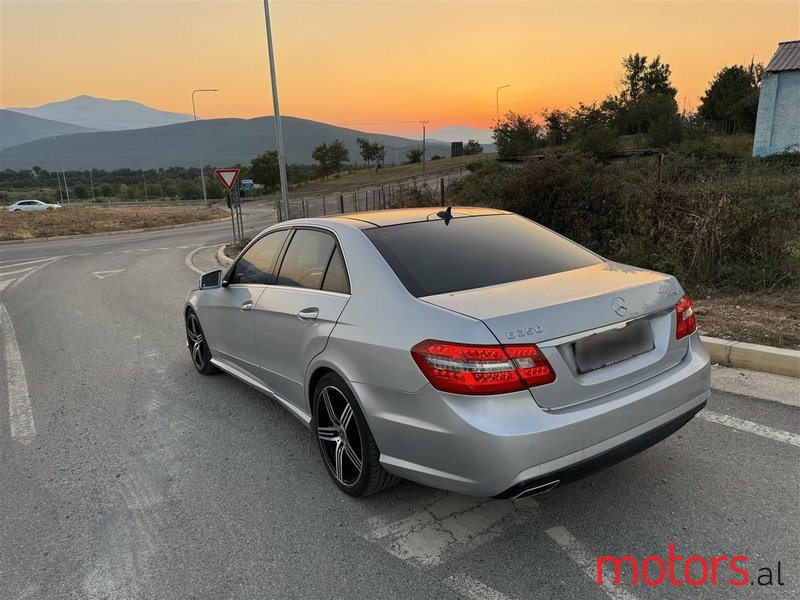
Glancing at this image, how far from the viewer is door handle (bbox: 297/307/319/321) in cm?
315

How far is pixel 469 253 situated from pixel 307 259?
3.60 feet

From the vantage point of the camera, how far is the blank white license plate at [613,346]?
95.2 inches

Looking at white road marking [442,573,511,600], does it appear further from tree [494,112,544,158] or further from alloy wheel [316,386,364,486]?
tree [494,112,544,158]

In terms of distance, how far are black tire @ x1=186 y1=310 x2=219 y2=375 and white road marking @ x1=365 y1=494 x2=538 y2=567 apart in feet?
9.53

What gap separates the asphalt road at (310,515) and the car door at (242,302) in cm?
50

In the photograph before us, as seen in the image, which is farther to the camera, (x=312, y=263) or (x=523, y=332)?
(x=312, y=263)

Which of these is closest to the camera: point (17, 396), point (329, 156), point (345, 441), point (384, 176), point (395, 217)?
point (345, 441)

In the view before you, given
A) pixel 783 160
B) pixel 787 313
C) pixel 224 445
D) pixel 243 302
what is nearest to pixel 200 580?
pixel 224 445

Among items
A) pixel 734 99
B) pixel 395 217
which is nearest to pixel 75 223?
pixel 395 217

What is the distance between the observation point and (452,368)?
2.31m

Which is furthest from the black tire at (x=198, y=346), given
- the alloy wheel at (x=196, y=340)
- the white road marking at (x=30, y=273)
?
the white road marking at (x=30, y=273)

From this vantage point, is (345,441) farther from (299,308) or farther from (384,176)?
(384,176)

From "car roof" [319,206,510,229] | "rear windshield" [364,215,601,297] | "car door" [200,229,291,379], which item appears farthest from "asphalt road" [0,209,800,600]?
"car roof" [319,206,510,229]

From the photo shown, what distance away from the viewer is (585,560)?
8.11 ft
